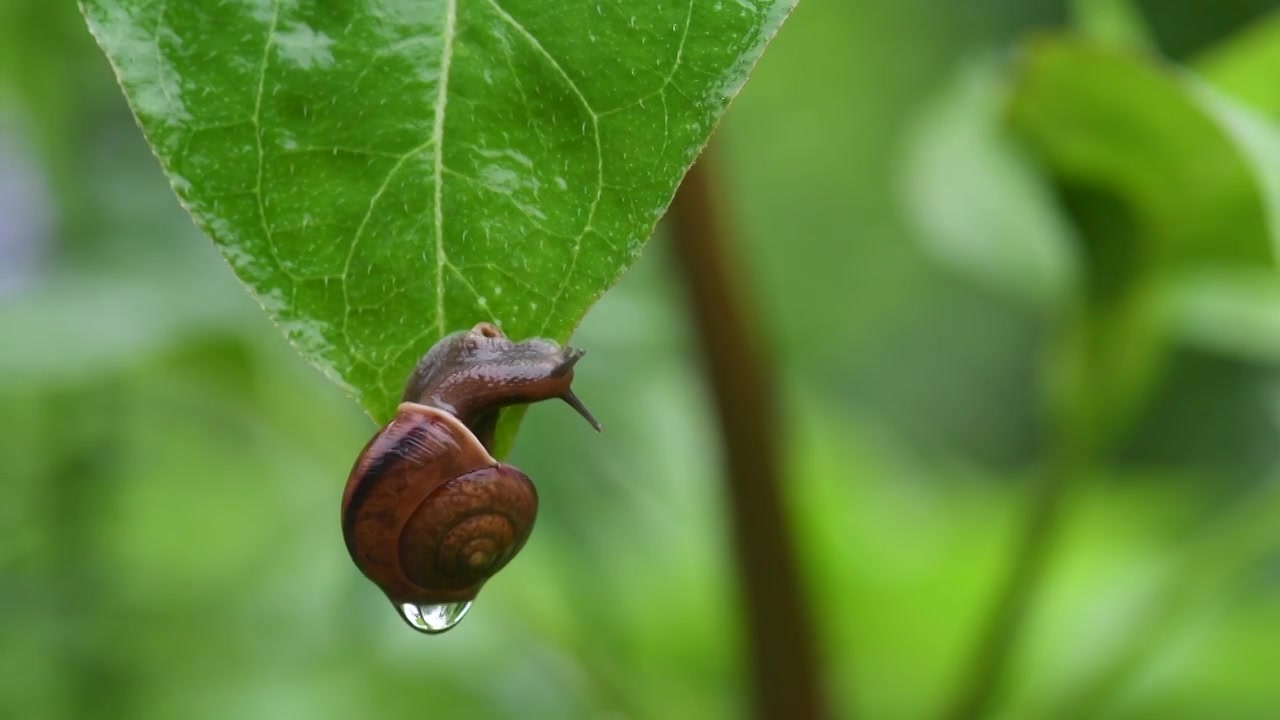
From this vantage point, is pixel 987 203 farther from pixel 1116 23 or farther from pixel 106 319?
pixel 106 319

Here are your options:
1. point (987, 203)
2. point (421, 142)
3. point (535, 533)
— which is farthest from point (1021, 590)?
point (421, 142)

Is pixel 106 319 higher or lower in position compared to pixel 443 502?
lower

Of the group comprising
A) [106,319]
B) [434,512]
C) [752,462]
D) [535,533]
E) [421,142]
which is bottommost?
[535,533]

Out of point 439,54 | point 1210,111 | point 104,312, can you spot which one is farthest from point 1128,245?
point 104,312

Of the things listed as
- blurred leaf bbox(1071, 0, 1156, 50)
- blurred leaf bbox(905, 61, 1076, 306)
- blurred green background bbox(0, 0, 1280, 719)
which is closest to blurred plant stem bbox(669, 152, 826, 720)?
blurred green background bbox(0, 0, 1280, 719)

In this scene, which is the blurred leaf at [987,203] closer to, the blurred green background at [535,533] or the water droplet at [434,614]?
the blurred green background at [535,533]

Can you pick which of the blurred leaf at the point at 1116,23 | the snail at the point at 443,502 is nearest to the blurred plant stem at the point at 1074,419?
the blurred leaf at the point at 1116,23

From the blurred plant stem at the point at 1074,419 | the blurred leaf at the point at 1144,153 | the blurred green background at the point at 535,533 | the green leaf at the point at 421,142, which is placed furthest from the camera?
the blurred green background at the point at 535,533

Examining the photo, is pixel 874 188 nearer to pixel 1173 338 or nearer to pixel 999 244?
pixel 1173 338
